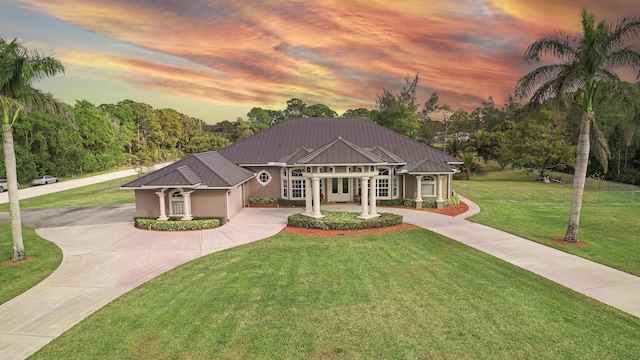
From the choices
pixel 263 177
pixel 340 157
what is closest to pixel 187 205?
pixel 263 177

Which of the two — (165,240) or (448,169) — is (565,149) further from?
(165,240)

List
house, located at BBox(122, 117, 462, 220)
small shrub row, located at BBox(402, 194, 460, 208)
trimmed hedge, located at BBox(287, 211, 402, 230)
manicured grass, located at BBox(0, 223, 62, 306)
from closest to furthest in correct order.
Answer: manicured grass, located at BBox(0, 223, 62, 306), trimmed hedge, located at BBox(287, 211, 402, 230), house, located at BBox(122, 117, 462, 220), small shrub row, located at BBox(402, 194, 460, 208)

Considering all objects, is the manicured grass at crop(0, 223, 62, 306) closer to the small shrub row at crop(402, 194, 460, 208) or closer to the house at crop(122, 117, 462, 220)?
the house at crop(122, 117, 462, 220)

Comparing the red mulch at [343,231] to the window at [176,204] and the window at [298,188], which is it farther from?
the window at [298,188]

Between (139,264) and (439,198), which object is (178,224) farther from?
(439,198)

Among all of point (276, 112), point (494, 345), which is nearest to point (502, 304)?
point (494, 345)

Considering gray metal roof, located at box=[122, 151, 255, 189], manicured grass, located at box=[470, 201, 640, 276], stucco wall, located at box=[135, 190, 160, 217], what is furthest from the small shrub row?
stucco wall, located at box=[135, 190, 160, 217]
